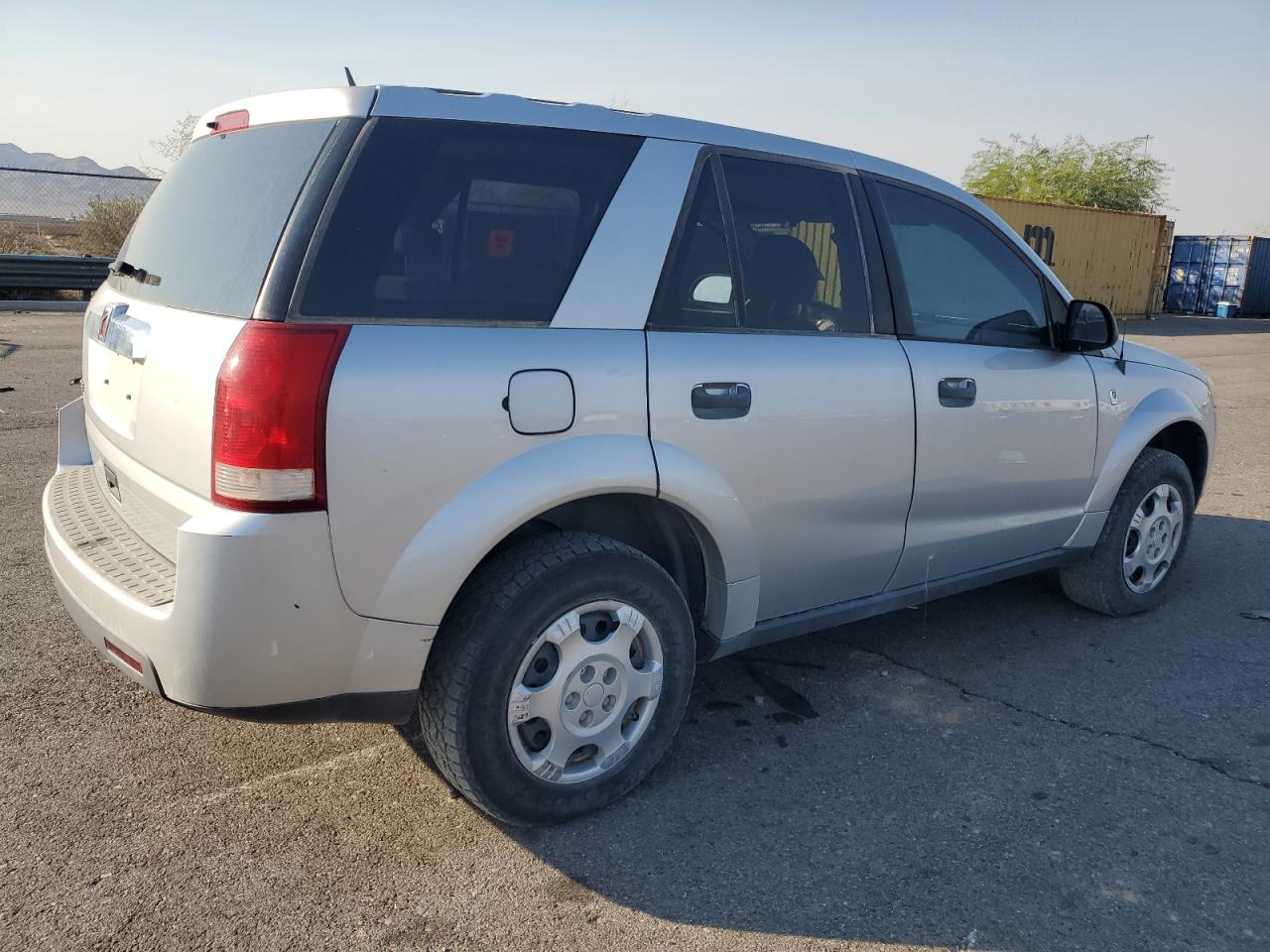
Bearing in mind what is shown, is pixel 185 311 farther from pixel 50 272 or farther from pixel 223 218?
pixel 50 272

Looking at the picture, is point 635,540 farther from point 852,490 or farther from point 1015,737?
point 1015,737

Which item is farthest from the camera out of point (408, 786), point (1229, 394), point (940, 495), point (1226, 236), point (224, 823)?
point (1226, 236)

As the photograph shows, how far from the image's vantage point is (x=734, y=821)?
2.89 metres

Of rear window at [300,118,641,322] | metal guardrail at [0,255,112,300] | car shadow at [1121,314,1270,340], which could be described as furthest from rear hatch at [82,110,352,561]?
car shadow at [1121,314,1270,340]

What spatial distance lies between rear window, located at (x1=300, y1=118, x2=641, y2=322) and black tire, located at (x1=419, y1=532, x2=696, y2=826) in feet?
2.13

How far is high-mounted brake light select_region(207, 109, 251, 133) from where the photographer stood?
2877 millimetres

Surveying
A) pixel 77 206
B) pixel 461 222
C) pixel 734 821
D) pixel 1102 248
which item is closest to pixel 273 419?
pixel 461 222

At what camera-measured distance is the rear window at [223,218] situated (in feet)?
8.09

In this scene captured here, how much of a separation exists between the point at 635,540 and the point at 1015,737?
4.91ft

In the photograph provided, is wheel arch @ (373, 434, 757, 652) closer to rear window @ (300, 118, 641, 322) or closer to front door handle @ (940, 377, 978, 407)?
rear window @ (300, 118, 641, 322)

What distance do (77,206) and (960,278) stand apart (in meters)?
20.8

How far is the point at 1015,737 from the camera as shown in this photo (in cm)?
345

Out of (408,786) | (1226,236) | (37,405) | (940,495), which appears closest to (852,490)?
(940,495)

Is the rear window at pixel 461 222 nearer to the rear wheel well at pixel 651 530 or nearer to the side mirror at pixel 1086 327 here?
the rear wheel well at pixel 651 530
